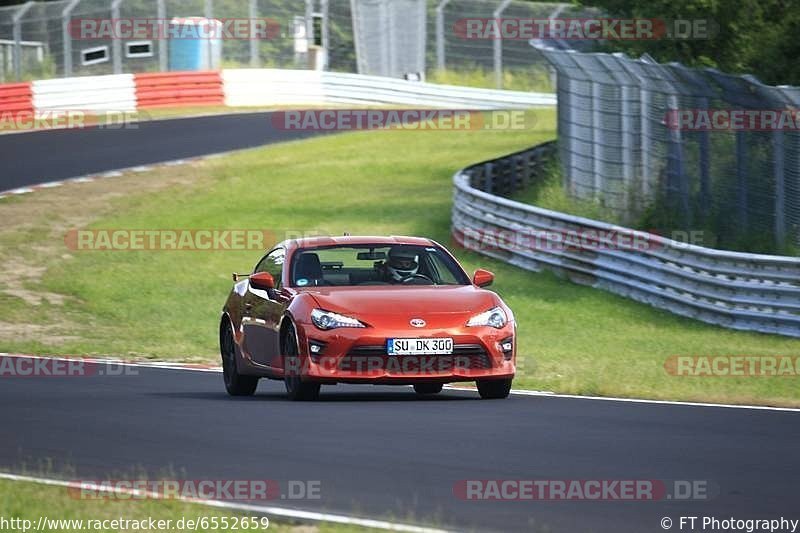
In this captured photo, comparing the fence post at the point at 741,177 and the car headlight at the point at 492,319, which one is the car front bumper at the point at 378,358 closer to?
the car headlight at the point at 492,319

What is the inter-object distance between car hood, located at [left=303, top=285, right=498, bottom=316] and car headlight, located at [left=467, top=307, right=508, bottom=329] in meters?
0.05

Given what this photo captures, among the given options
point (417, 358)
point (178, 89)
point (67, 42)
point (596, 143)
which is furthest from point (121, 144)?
point (417, 358)

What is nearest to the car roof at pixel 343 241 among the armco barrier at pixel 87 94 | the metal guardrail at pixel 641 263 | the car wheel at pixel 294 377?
the car wheel at pixel 294 377

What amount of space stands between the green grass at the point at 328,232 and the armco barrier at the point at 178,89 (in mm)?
7210

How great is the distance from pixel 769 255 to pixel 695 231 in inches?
109

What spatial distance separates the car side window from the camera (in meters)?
14.0

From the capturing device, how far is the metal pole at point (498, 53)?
172 feet

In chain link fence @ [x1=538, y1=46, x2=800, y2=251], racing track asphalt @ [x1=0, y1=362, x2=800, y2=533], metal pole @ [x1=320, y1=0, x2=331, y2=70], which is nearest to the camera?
racing track asphalt @ [x1=0, y1=362, x2=800, y2=533]

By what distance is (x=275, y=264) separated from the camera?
14297 millimetres

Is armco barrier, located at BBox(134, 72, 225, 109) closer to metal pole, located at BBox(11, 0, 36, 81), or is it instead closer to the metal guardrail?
metal pole, located at BBox(11, 0, 36, 81)

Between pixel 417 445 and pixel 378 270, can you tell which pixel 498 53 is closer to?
pixel 378 270

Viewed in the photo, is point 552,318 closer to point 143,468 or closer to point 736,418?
point 736,418

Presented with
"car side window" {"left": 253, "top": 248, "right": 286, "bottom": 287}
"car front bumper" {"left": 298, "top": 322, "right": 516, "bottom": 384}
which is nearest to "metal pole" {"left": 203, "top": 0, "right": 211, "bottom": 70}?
"car side window" {"left": 253, "top": 248, "right": 286, "bottom": 287}

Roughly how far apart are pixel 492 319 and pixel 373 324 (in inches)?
35.8
